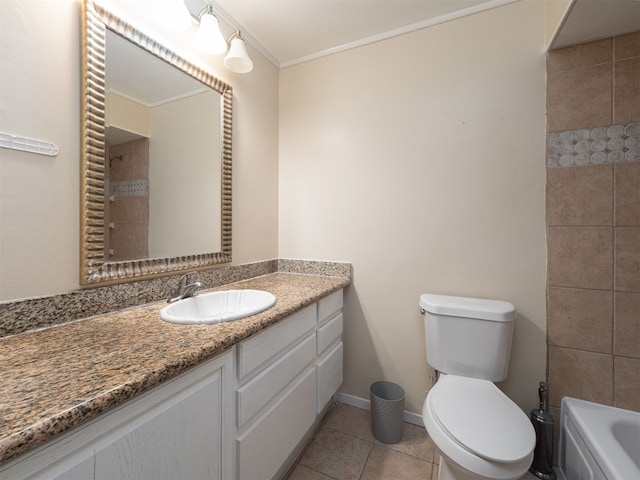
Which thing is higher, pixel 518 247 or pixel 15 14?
pixel 15 14

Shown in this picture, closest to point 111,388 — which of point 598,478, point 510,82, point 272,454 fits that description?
point 272,454

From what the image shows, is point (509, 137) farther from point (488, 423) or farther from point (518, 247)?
point (488, 423)

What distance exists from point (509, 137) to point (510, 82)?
11.0 inches

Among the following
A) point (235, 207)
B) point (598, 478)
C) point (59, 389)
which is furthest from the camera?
point (235, 207)

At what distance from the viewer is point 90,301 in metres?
1.00

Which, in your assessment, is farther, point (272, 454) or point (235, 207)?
point (235, 207)

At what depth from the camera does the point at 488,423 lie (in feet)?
3.38

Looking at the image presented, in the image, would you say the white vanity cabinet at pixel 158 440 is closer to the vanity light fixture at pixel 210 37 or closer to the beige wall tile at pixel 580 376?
the vanity light fixture at pixel 210 37

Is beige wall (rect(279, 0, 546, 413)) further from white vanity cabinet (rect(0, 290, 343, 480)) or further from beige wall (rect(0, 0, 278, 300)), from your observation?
beige wall (rect(0, 0, 278, 300))

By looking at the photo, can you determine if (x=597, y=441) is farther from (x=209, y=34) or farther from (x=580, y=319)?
(x=209, y=34)

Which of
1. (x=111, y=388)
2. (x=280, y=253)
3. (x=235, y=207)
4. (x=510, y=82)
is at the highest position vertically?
(x=510, y=82)

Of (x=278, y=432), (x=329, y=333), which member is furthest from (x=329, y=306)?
(x=278, y=432)

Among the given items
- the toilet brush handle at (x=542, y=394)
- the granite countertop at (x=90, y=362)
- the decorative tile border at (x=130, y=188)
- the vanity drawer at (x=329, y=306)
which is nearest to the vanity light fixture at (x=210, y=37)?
the decorative tile border at (x=130, y=188)

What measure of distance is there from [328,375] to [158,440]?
102cm
